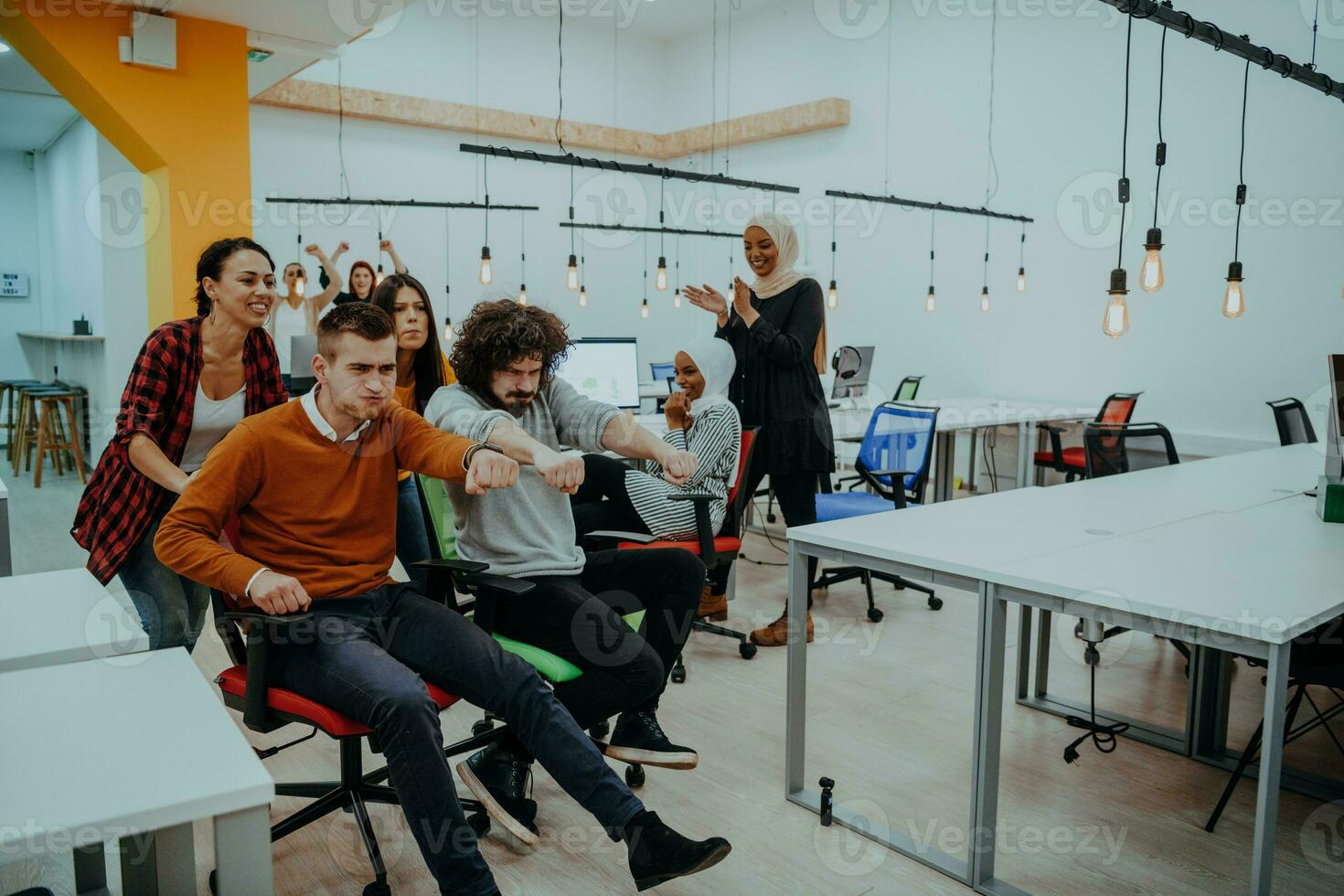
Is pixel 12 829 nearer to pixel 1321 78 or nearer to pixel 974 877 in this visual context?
pixel 974 877

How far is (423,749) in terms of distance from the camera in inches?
72.9

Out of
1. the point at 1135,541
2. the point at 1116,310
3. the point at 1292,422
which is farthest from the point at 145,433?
the point at 1292,422

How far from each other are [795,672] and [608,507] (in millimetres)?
1383

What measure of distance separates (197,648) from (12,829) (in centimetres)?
305

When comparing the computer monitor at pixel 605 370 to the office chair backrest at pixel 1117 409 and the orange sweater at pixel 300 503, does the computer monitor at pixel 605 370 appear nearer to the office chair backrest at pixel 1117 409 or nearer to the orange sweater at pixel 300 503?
the orange sweater at pixel 300 503

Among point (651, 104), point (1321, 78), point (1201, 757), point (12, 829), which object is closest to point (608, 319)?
point (651, 104)

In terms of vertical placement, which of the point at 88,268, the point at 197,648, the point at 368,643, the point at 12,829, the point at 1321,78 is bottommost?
the point at 197,648

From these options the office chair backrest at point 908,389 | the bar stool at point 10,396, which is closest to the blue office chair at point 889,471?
the office chair backrest at point 908,389

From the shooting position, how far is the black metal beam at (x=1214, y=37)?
10.6 feet

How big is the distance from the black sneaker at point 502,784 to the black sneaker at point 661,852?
431mm

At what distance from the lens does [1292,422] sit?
5246 millimetres

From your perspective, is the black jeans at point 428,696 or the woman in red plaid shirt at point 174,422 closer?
the black jeans at point 428,696

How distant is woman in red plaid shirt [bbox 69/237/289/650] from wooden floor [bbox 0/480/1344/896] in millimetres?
631

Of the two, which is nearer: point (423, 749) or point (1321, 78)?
point (423, 749)
